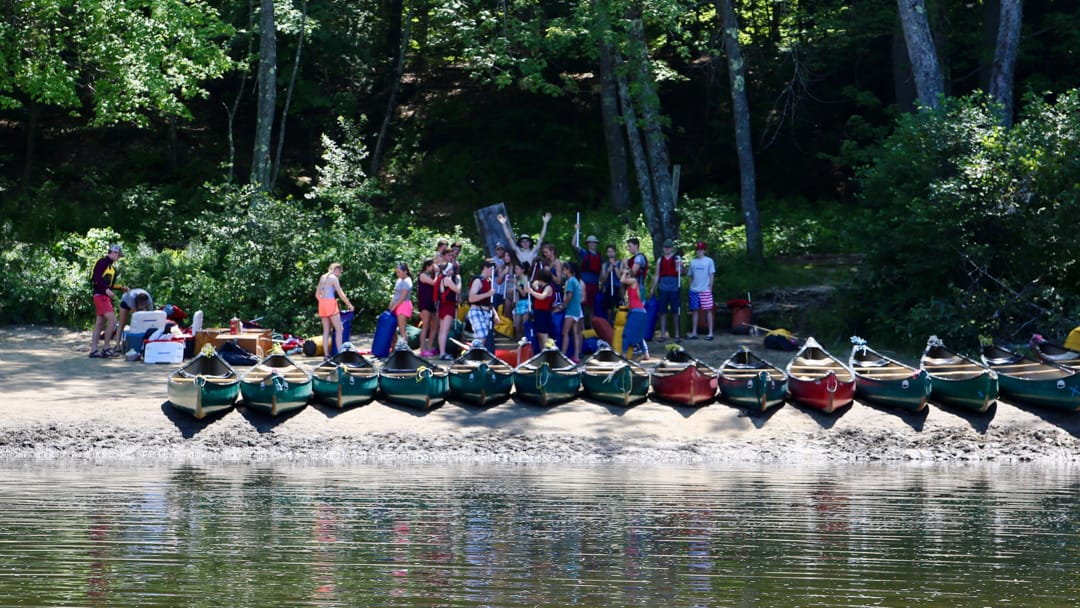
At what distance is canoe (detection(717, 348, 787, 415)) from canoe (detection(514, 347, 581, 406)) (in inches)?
76.6

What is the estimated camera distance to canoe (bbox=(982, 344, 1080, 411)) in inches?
683

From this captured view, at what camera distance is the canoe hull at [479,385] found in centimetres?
1744

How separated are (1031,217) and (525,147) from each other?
15355 millimetres

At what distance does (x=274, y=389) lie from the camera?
16.7 metres

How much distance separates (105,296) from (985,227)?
13.3 m

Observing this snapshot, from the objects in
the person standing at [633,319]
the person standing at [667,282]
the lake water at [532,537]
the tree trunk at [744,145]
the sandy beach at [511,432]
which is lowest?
the lake water at [532,537]

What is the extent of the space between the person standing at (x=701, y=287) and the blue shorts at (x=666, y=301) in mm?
415

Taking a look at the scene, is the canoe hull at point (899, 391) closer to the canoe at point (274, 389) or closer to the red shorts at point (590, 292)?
the red shorts at point (590, 292)

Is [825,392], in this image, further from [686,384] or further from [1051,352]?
[1051,352]

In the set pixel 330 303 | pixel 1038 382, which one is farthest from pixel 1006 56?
pixel 330 303

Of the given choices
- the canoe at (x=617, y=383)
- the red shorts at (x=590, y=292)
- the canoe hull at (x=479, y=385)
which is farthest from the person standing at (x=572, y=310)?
the canoe hull at (x=479, y=385)

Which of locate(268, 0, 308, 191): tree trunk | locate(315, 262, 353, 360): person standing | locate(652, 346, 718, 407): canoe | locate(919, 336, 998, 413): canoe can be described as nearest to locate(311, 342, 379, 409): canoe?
locate(315, 262, 353, 360): person standing

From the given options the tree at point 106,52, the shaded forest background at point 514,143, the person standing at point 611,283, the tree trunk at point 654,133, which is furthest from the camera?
the tree at point 106,52

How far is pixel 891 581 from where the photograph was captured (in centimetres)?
966
